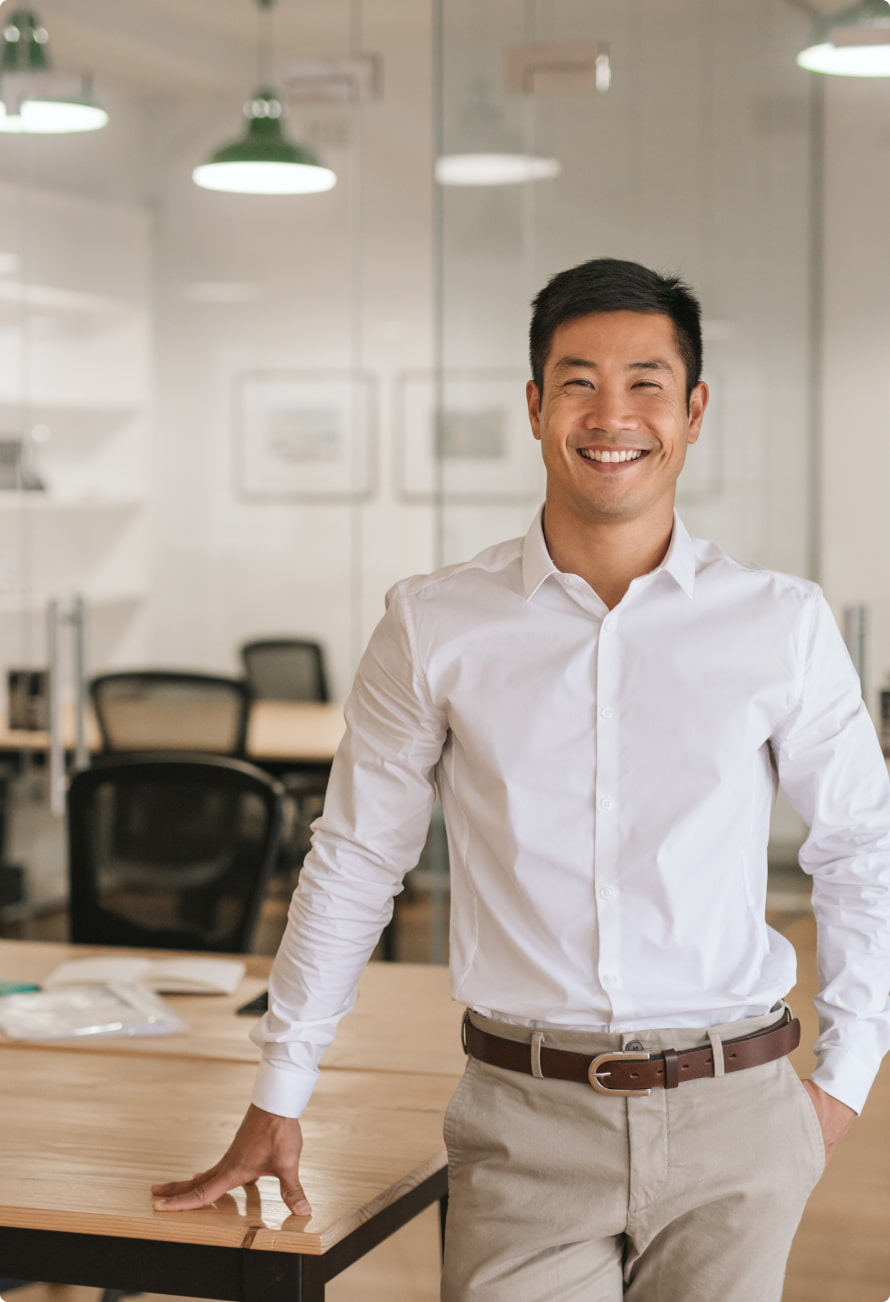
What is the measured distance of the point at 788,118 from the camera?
10.8 ft

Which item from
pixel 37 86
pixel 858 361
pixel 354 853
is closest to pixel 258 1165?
pixel 354 853

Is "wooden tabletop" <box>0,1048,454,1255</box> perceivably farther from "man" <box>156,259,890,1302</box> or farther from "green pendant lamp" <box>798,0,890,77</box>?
"green pendant lamp" <box>798,0,890,77</box>

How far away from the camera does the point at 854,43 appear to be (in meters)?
3.16

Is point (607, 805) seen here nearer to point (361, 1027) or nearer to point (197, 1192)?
point (197, 1192)

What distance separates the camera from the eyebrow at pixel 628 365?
159cm

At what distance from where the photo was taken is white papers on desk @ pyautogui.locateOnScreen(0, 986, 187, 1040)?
230cm

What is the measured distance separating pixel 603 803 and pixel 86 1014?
112 centimetres

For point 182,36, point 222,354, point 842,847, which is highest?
point 182,36

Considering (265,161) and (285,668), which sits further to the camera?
(285,668)

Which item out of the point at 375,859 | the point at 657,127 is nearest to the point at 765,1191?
the point at 375,859

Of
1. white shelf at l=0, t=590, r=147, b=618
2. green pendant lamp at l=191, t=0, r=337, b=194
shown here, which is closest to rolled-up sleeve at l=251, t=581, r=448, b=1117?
green pendant lamp at l=191, t=0, r=337, b=194

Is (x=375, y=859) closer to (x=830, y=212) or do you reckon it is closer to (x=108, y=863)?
(x=108, y=863)

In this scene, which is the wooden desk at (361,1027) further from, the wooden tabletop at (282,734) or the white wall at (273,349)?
the white wall at (273,349)

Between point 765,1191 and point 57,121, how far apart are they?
4244 mm
